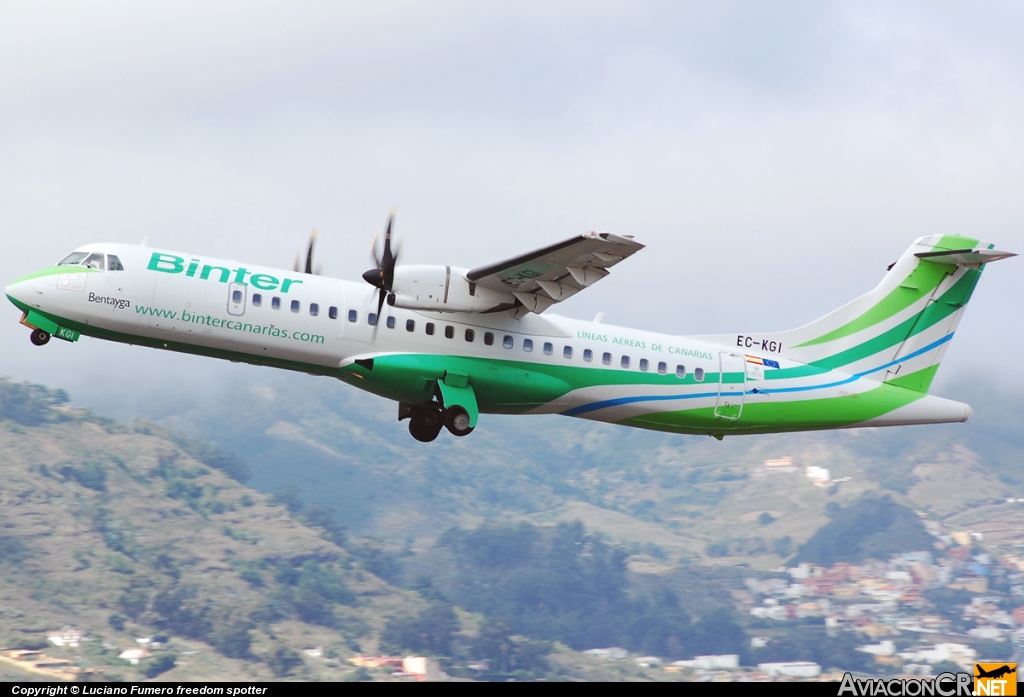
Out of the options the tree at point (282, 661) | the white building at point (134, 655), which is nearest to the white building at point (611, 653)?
the tree at point (282, 661)

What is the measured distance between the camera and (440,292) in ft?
72.3

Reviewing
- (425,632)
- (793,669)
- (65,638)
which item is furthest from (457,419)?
(793,669)

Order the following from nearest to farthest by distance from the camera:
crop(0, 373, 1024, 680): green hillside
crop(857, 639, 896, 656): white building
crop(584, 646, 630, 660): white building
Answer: crop(0, 373, 1024, 680): green hillside < crop(857, 639, 896, 656): white building < crop(584, 646, 630, 660): white building

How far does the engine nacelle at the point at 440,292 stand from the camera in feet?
71.5

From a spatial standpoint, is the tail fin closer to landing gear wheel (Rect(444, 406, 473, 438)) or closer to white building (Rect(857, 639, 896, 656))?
landing gear wheel (Rect(444, 406, 473, 438))

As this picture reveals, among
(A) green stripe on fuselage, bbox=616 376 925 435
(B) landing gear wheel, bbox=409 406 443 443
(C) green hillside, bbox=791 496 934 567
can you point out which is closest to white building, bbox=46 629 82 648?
(B) landing gear wheel, bbox=409 406 443 443

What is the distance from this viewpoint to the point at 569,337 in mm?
23844

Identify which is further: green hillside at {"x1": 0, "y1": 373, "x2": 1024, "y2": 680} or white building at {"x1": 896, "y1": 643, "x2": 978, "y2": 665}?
white building at {"x1": 896, "y1": 643, "x2": 978, "y2": 665}

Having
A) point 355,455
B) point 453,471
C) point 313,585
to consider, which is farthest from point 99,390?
point 313,585

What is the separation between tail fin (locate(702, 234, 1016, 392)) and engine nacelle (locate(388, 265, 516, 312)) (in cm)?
678

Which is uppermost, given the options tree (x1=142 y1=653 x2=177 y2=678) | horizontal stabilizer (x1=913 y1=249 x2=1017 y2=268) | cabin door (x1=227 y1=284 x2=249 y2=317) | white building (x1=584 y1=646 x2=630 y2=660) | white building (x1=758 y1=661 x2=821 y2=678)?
horizontal stabilizer (x1=913 y1=249 x2=1017 y2=268)

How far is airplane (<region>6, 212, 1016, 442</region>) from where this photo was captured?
2170 centimetres

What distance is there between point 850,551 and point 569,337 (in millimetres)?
75054

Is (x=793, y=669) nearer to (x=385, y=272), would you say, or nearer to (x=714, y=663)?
(x=714, y=663)
